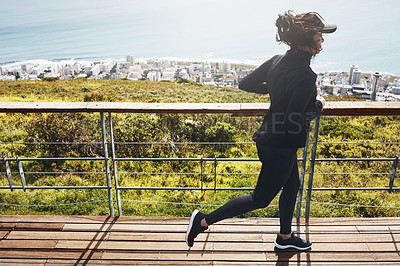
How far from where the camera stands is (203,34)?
7531 cm

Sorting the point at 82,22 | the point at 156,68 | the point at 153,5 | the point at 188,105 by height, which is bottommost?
the point at 156,68

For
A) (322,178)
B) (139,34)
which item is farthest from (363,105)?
(139,34)

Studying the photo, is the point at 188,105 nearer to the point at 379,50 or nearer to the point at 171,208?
the point at 171,208

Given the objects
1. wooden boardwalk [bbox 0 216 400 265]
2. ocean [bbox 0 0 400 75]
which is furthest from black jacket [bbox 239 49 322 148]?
ocean [bbox 0 0 400 75]

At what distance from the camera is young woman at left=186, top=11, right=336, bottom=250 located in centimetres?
139

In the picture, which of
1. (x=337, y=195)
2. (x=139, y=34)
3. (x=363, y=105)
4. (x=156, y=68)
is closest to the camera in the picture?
(x=363, y=105)

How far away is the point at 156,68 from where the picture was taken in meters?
44.5

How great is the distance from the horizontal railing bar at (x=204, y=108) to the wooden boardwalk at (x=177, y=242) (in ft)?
2.70

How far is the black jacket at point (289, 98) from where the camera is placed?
1.38m

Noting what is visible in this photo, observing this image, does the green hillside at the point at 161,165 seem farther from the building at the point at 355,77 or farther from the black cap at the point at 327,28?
the building at the point at 355,77

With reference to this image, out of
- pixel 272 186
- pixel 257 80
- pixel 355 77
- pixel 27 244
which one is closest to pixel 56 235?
pixel 27 244

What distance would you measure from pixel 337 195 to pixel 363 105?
344cm

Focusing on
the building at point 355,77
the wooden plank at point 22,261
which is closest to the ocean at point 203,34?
the building at point 355,77

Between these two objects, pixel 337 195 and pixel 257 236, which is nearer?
pixel 257 236
